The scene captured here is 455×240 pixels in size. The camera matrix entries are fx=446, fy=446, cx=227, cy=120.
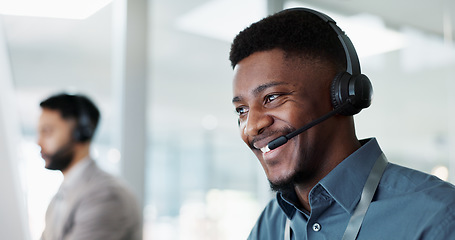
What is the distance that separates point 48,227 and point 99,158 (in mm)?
733

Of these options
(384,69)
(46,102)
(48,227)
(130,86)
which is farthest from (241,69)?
(384,69)

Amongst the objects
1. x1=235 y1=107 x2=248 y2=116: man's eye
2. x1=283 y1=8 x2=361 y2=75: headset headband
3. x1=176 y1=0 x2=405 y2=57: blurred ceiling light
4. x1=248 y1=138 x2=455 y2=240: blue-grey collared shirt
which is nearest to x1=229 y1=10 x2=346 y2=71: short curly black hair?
x1=283 y1=8 x2=361 y2=75: headset headband

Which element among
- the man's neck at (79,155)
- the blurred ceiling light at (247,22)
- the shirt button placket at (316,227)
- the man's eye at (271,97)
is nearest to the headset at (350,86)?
the man's eye at (271,97)

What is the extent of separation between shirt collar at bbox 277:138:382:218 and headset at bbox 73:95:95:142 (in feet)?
5.52

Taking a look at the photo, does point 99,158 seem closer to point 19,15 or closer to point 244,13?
point 19,15

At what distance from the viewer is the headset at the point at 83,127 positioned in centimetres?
235

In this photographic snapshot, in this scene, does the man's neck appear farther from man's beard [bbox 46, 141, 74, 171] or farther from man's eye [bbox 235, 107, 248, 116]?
man's eye [bbox 235, 107, 248, 116]

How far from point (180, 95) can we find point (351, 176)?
2136mm

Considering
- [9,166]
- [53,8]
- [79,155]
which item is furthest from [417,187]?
[53,8]

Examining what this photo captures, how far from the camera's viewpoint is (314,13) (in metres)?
1.06

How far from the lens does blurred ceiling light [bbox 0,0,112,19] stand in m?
2.48

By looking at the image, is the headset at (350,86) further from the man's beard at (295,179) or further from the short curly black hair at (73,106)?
the short curly black hair at (73,106)

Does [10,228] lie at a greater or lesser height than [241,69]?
lesser

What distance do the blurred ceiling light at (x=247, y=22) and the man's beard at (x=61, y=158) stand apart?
3.99 feet
